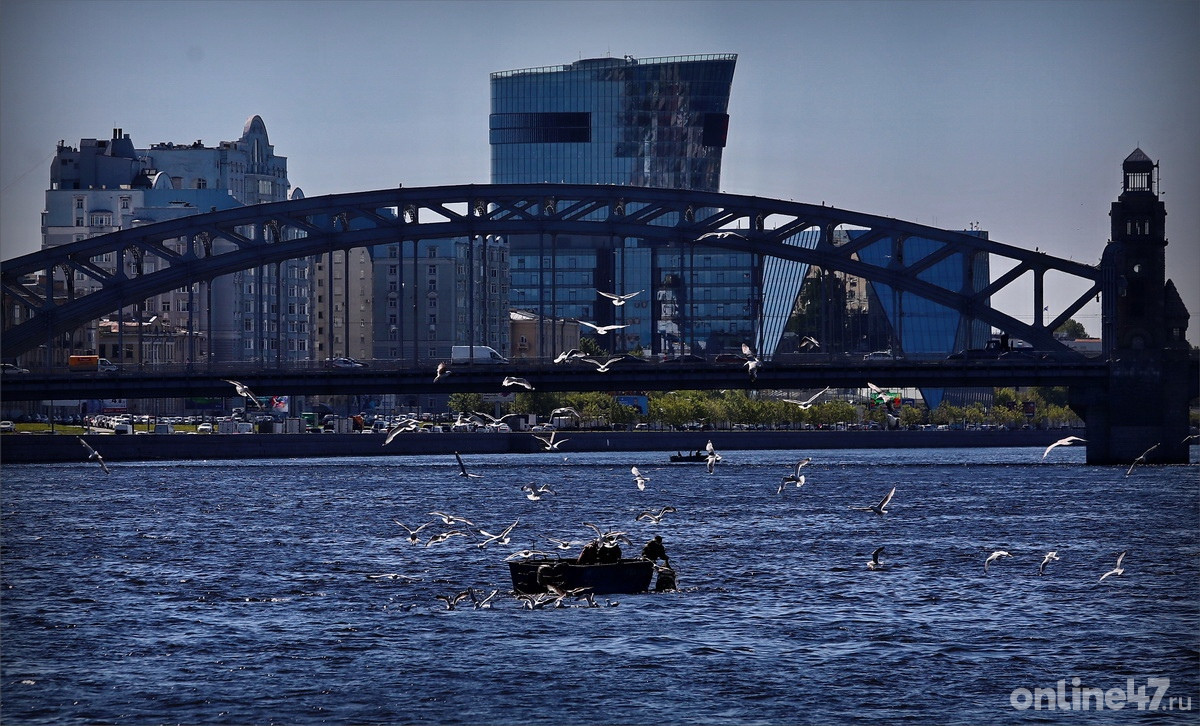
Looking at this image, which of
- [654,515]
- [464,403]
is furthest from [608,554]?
[464,403]

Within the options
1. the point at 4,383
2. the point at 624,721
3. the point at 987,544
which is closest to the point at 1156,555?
the point at 987,544

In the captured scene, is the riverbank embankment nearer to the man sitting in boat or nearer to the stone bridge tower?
the stone bridge tower

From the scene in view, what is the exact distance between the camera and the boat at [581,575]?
52781 millimetres

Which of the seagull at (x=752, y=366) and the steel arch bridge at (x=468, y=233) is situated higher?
the steel arch bridge at (x=468, y=233)

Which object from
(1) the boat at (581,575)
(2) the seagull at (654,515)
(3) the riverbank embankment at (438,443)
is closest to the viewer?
(1) the boat at (581,575)

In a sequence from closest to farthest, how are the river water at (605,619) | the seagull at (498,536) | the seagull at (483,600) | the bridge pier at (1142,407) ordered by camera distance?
the river water at (605,619), the seagull at (498,536), the seagull at (483,600), the bridge pier at (1142,407)

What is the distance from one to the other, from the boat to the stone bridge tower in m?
80.8

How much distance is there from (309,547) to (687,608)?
22.5 meters

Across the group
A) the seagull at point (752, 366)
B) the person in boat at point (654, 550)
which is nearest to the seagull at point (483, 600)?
the person in boat at point (654, 550)

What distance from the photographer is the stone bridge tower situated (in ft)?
422

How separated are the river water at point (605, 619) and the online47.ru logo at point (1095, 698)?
95 mm

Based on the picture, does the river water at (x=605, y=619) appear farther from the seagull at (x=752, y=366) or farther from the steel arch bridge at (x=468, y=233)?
the steel arch bridge at (x=468, y=233)

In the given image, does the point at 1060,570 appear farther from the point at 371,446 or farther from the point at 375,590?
the point at 371,446

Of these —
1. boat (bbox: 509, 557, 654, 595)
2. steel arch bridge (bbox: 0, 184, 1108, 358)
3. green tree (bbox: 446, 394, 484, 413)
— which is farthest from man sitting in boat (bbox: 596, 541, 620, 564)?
green tree (bbox: 446, 394, 484, 413)
